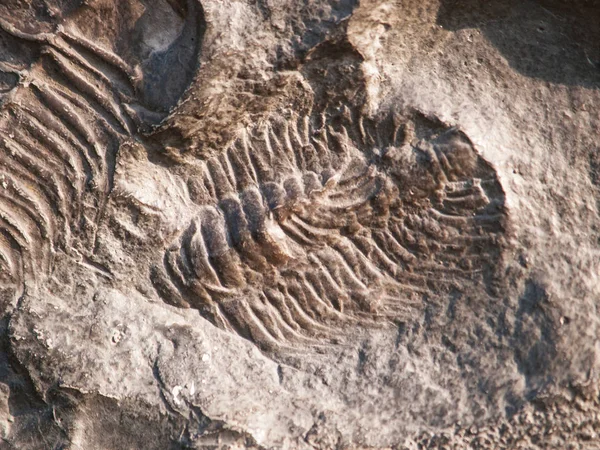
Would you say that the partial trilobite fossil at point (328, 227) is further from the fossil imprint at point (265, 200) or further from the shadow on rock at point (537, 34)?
the shadow on rock at point (537, 34)

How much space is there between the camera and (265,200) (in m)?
2.07

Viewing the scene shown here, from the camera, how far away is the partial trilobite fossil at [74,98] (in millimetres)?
1951

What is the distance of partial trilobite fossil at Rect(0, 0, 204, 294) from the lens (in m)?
1.95

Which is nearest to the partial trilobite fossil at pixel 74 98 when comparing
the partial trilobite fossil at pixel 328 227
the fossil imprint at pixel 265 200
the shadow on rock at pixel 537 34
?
the fossil imprint at pixel 265 200

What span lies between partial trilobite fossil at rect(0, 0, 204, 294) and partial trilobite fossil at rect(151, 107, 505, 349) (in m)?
0.25

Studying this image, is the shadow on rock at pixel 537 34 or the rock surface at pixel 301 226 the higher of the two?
the shadow on rock at pixel 537 34

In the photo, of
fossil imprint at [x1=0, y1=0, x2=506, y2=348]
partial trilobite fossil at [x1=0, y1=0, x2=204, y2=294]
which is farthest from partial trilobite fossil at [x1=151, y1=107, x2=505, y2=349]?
partial trilobite fossil at [x1=0, y1=0, x2=204, y2=294]

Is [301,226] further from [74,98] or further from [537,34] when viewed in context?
[537,34]

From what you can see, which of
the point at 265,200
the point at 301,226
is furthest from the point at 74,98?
the point at 301,226

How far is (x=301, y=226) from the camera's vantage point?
81.4 inches

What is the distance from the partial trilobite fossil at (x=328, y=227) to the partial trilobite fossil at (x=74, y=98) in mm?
255

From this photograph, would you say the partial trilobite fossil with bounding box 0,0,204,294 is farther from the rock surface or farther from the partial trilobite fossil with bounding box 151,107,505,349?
the partial trilobite fossil with bounding box 151,107,505,349

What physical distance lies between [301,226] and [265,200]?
0.41 ft

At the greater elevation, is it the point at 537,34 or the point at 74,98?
the point at 537,34
